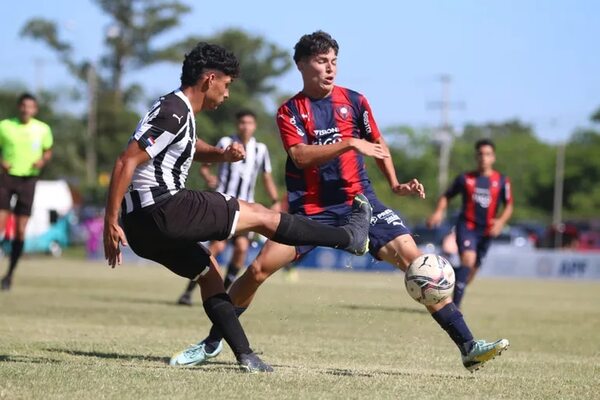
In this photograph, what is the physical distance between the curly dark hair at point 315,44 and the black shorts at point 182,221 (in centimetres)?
157

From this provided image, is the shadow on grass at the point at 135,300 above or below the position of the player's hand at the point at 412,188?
below

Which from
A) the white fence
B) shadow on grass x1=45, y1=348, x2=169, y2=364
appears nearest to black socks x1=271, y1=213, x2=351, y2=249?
shadow on grass x1=45, y1=348, x2=169, y2=364

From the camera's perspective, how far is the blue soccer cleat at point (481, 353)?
24.5 ft

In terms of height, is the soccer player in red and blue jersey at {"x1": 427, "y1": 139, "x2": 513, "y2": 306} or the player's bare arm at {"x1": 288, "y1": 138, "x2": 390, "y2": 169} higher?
the player's bare arm at {"x1": 288, "y1": 138, "x2": 390, "y2": 169}

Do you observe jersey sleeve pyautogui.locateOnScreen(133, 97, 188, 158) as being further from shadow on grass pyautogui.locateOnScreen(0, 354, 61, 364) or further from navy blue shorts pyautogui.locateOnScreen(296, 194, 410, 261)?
shadow on grass pyautogui.locateOnScreen(0, 354, 61, 364)

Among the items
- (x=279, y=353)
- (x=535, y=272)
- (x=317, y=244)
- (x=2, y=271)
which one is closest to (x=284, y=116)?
(x=317, y=244)

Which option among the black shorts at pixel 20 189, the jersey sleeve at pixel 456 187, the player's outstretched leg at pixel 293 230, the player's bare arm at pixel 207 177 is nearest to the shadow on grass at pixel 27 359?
the player's outstretched leg at pixel 293 230

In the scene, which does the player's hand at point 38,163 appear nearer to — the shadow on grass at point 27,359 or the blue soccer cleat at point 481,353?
the shadow on grass at point 27,359

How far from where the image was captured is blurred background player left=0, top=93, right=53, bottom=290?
15.4 m

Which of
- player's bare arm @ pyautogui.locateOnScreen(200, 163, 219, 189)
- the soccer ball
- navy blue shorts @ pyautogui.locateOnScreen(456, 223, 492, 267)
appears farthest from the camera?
navy blue shorts @ pyautogui.locateOnScreen(456, 223, 492, 267)

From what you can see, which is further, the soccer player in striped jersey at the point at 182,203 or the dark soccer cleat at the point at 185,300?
the dark soccer cleat at the point at 185,300

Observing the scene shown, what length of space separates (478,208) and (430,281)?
24.8 ft

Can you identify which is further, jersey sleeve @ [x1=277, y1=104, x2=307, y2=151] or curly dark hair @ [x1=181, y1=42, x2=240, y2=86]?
jersey sleeve @ [x1=277, y1=104, x2=307, y2=151]

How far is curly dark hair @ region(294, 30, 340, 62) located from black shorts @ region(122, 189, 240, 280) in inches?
61.9
